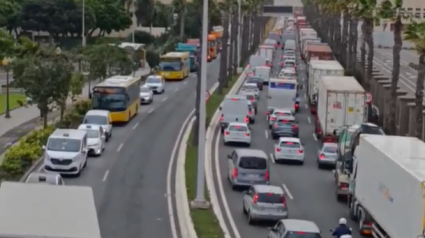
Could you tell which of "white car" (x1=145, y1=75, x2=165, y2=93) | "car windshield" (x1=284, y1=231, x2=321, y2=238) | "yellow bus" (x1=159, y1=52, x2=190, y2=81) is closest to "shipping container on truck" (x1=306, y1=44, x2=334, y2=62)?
"yellow bus" (x1=159, y1=52, x2=190, y2=81)

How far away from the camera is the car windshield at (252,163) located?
1515 inches

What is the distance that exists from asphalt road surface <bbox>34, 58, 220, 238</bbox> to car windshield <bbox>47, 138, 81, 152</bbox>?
1214 millimetres

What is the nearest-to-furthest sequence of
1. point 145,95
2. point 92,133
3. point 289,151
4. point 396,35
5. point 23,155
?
1. point 23,155
2. point 289,151
3. point 92,133
4. point 396,35
5. point 145,95

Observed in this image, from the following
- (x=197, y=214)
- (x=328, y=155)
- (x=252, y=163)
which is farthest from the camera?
(x=328, y=155)

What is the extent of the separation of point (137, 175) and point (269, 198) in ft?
35.5

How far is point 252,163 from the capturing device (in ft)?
126

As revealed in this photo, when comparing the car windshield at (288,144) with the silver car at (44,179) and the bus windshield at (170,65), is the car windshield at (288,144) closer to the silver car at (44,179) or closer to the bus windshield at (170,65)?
the silver car at (44,179)

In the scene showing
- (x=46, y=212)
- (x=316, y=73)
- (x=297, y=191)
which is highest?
(x=46, y=212)

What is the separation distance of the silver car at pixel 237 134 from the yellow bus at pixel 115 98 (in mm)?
7796

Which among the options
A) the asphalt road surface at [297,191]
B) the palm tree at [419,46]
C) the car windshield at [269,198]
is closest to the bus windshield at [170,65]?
the asphalt road surface at [297,191]

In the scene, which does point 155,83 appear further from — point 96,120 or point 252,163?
point 252,163

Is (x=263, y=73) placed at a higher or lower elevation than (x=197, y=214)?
higher

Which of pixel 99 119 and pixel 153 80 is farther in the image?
pixel 153 80

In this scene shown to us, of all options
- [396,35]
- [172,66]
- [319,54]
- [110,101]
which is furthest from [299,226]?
[319,54]
